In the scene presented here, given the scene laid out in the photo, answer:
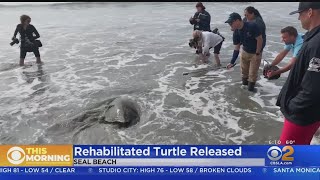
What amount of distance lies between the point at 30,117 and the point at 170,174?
3.92 meters

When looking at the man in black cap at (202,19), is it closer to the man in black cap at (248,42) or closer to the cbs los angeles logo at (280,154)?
the man in black cap at (248,42)

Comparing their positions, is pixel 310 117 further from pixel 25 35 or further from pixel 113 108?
pixel 25 35

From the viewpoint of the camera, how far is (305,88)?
2.66m

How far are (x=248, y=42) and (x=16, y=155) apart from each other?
496cm

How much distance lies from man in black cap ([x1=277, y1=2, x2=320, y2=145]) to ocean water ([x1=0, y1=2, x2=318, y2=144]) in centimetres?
184

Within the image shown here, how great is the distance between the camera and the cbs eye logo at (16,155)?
2.59 metres

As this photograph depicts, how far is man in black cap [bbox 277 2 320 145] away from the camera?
257 cm

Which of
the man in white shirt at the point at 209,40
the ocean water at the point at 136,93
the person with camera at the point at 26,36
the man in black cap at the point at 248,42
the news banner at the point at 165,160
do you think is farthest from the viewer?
the person with camera at the point at 26,36

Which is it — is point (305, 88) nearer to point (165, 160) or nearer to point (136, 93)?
point (165, 160)

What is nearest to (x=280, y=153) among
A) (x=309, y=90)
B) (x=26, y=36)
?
(x=309, y=90)

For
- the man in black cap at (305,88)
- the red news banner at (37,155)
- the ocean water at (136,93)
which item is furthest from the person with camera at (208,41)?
the red news banner at (37,155)

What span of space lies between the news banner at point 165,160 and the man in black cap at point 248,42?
13.0 ft

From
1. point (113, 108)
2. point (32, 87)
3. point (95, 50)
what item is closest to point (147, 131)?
point (113, 108)

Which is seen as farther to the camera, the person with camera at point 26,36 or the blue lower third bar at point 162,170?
the person with camera at point 26,36
